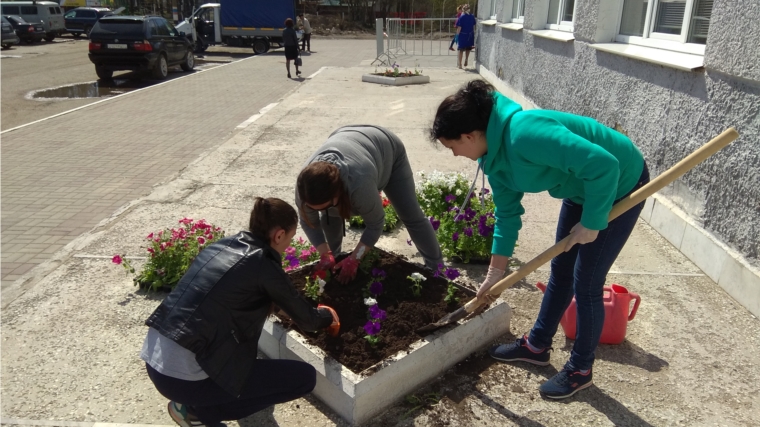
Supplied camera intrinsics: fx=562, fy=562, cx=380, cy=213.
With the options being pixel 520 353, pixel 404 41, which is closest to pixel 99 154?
pixel 520 353

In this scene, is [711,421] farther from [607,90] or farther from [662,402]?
[607,90]

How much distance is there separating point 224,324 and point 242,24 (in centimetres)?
2456

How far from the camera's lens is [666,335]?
327 cm

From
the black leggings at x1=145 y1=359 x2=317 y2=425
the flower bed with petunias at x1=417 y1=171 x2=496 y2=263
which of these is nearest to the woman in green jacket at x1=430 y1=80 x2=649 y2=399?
the black leggings at x1=145 y1=359 x2=317 y2=425

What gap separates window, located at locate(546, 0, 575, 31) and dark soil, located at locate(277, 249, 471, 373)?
19.2ft

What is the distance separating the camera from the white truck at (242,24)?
947 inches

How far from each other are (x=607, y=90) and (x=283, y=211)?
450 centimetres

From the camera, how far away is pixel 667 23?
5168mm

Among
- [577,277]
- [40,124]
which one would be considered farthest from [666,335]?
[40,124]

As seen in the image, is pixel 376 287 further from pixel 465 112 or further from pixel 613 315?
pixel 613 315

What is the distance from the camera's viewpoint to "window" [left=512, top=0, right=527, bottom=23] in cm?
1138

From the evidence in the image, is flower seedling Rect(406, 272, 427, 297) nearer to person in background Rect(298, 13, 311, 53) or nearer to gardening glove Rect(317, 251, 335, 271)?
gardening glove Rect(317, 251, 335, 271)

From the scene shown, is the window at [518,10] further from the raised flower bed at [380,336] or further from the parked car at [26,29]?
the parked car at [26,29]

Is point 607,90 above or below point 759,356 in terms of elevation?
above
